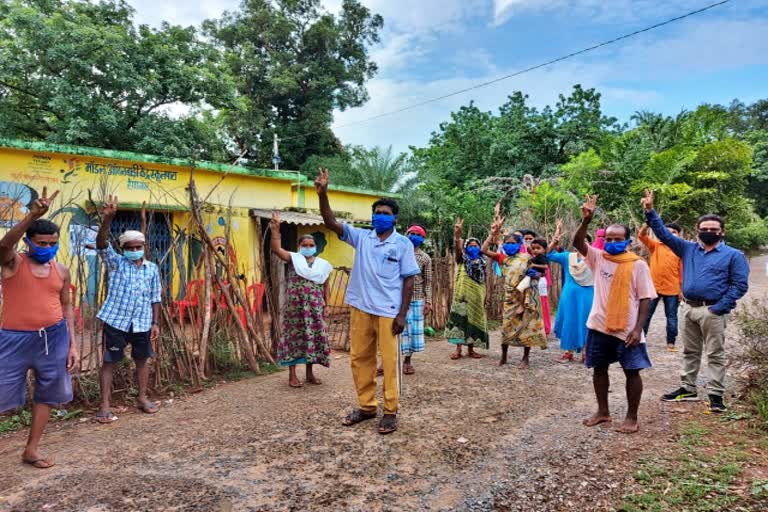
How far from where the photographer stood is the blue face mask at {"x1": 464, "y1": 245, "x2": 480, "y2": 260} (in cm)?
628

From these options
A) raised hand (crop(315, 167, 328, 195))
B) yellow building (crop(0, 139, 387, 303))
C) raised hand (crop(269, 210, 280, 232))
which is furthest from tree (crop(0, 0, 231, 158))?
raised hand (crop(315, 167, 328, 195))

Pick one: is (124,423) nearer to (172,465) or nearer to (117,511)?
(172,465)

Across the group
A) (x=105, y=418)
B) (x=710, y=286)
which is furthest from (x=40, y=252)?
(x=710, y=286)

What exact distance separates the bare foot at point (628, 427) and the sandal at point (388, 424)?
1.75 meters

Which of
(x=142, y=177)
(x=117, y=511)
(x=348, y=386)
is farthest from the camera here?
(x=142, y=177)

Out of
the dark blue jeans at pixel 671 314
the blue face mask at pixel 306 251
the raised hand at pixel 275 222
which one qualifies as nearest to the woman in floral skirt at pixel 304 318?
the blue face mask at pixel 306 251

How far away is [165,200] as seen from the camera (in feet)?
27.7

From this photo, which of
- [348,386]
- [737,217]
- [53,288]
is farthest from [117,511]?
[737,217]

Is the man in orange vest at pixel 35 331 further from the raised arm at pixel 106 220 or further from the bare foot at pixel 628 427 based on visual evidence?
the bare foot at pixel 628 427

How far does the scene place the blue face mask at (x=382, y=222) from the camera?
13.1 ft

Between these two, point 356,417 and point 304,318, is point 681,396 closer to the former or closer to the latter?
point 356,417

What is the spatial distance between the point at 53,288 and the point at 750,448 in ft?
16.2

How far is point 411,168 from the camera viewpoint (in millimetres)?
15734

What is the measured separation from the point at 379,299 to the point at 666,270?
4.62 meters
